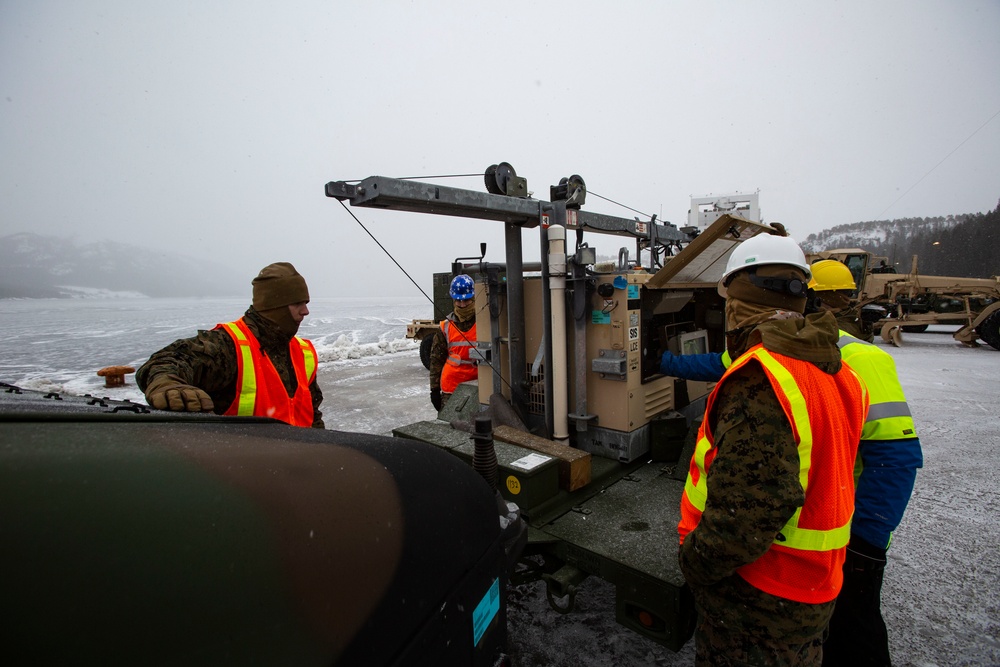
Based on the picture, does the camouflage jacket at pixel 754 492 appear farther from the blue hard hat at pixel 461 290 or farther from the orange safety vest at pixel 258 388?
the blue hard hat at pixel 461 290

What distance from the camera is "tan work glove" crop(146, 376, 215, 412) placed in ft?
5.61

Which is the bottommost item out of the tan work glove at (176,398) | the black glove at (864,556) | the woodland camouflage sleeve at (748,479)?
the black glove at (864,556)

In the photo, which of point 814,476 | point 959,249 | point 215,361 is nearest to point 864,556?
point 814,476

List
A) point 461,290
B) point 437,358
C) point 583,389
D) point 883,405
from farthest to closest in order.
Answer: point 437,358
point 461,290
point 583,389
point 883,405

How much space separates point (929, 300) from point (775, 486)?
58.8 feet

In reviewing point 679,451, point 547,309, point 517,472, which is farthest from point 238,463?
point 679,451

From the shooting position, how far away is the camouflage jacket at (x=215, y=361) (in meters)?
2.06

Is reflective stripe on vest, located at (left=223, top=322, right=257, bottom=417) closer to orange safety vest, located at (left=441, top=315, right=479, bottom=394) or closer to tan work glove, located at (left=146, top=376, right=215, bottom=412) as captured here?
tan work glove, located at (left=146, top=376, right=215, bottom=412)

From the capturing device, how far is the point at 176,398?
5.63 feet

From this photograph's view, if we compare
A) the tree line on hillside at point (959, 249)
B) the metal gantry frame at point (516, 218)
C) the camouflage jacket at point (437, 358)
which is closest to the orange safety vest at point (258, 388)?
the metal gantry frame at point (516, 218)

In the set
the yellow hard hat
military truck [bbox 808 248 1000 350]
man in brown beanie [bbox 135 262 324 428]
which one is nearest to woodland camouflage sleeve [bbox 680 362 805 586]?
the yellow hard hat

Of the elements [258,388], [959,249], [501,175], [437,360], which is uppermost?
[959,249]

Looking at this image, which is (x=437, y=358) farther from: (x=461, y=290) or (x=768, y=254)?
(x=768, y=254)

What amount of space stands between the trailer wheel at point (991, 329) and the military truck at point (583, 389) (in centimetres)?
1344
